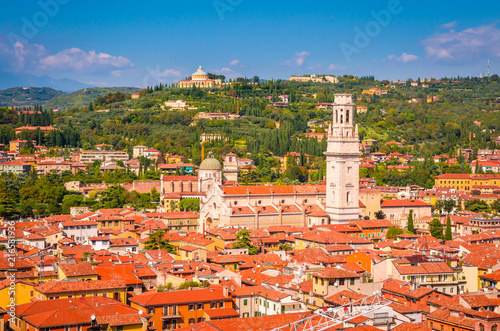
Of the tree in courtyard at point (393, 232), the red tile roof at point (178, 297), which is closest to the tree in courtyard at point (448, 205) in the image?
the tree in courtyard at point (393, 232)

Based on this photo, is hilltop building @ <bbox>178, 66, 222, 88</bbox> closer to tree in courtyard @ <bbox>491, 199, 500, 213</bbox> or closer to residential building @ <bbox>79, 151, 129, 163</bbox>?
residential building @ <bbox>79, 151, 129, 163</bbox>

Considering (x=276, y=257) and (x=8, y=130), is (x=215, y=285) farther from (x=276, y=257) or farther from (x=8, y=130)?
(x=8, y=130)

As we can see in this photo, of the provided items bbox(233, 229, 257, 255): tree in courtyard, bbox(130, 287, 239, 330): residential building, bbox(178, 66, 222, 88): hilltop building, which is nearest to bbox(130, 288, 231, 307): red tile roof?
bbox(130, 287, 239, 330): residential building

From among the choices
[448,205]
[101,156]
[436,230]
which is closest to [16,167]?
[101,156]

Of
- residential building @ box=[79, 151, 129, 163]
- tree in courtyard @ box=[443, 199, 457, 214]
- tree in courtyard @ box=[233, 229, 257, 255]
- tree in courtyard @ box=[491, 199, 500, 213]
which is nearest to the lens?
tree in courtyard @ box=[233, 229, 257, 255]

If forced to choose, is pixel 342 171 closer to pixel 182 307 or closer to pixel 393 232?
pixel 393 232
